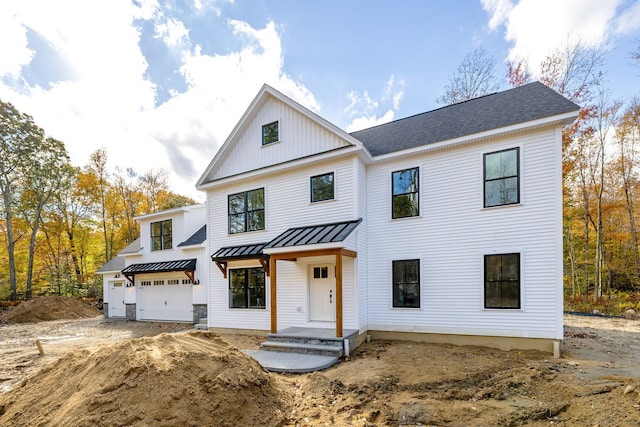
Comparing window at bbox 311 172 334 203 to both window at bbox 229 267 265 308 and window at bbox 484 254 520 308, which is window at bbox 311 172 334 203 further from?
window at bbox 484 254 520 308

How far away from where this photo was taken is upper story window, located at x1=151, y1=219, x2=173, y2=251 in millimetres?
15277

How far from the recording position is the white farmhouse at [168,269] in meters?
13.6

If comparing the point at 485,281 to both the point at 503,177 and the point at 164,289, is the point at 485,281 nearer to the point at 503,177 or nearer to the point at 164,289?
the point at 503,177

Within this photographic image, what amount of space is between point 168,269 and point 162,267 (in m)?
0.67

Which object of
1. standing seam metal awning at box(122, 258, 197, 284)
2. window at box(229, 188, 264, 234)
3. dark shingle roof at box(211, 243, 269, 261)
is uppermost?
window at box(229, 188, 264, 234)

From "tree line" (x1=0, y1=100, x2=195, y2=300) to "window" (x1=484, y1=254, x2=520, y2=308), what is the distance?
21.1 meters

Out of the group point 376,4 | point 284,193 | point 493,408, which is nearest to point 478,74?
point 376,4

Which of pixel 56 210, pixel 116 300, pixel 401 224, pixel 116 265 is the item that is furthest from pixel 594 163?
pixel 56 210

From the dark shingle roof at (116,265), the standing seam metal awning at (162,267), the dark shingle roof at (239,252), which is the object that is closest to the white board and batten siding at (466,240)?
the dark shingle roof at (239,252)

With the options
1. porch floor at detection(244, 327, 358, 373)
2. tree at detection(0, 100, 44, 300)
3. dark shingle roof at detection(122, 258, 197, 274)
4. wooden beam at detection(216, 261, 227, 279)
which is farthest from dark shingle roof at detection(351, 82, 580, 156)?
tree at detection(0, 100, 44, 300)

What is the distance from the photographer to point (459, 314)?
7762 millimetres

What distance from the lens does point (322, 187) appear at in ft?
30.9

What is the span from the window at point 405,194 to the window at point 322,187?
78.1 inches

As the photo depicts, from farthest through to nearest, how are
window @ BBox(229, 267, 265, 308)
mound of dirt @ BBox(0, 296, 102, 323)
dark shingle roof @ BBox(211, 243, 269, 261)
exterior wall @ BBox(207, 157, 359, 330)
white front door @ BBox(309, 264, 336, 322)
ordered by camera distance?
mound of dirt @ BBox(0, 296, 102, 323)
window @ BBox(229, 267, 265, 308)
dark shingle roof @ BBox(211, 243, 269, 261)
white front door @ BBox(309, 264, 336, 322)
exterior wall @ BBox(207, 157, 359, 330)
